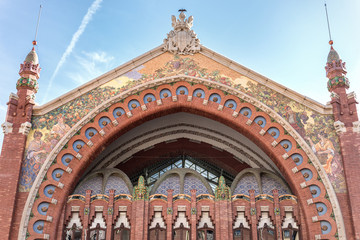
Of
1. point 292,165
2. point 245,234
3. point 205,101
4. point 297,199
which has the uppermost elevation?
point 205,101

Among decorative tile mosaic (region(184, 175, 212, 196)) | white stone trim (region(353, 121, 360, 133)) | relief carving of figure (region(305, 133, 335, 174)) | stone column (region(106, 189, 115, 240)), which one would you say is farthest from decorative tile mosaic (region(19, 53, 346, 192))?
decorative tile mosaic (region(184, 175, 212, 196))

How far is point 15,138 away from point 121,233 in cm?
626

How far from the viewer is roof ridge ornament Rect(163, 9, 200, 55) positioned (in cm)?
2391

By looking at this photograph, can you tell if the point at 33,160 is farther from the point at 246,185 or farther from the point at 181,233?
the point at 246,185

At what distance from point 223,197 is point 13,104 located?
10.3 metres

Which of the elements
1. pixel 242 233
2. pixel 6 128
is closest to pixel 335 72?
pixel 242 233

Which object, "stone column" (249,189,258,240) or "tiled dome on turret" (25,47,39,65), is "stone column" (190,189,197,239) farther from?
"tiled dome on turret" (25,47,39,65)

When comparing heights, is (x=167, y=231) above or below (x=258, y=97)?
below

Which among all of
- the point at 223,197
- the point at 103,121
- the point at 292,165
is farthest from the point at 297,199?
the point at 103,121

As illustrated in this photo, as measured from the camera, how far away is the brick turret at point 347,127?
19328 millimetres

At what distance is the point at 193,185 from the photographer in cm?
2211

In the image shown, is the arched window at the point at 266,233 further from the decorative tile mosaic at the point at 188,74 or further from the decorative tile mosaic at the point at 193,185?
the decorative tile mosaic at the point at 188,74

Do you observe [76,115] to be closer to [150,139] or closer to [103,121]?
[103,121]

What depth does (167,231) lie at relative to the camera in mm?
20234
